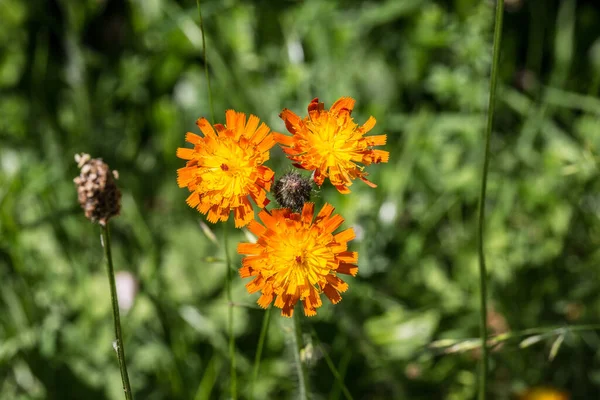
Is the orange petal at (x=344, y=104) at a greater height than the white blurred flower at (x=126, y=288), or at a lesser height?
greater

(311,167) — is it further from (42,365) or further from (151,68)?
(151,68)

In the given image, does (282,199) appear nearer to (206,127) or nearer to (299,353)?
(206,127)

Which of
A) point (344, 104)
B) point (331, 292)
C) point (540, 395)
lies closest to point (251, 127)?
point (344, 104)

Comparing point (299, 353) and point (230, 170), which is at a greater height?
point (230, 170)

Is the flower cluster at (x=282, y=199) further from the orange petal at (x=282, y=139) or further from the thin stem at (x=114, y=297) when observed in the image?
the thin stem at (x=114, y=297)

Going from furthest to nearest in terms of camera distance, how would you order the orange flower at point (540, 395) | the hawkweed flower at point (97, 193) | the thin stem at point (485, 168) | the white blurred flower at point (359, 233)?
the white blurred flower at point (359, 233)
the orange flower at point (540, 395)
the thin stem at point (485, 168)
the hawkweed flower at point (97, 193)

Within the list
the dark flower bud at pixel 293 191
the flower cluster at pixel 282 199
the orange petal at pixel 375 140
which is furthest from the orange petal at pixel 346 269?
the orange petal at pixel 375 140

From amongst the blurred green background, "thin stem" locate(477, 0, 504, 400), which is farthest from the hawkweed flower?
the blurred green background
